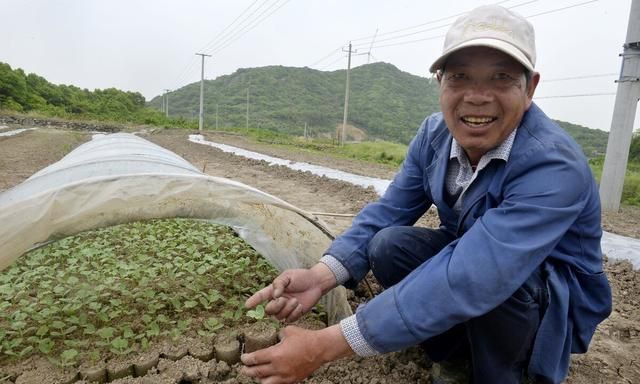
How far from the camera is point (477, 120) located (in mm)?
1388

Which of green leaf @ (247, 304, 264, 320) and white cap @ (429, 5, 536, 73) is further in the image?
green leaf @ (247, 304, 264, 320)

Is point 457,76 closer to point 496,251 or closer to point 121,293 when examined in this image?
point 496,251

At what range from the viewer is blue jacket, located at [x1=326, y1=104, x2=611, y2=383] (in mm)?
1194

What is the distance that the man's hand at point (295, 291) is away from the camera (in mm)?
1677

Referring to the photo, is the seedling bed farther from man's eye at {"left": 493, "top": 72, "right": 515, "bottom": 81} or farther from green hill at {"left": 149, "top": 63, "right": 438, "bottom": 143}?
green hill at {"left": 149, "top": 63, "right": 438, "bottom": 143}

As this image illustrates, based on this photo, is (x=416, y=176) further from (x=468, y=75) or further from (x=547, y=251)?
(x=547, y=251)

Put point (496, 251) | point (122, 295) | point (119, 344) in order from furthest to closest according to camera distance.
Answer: point (122, 295), point (119, 344), point (496, 251)

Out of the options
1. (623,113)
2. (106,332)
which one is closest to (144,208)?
(106,332)

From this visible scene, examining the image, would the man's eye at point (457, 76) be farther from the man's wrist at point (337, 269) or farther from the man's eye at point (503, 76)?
the man's wrist at point (337, 269)

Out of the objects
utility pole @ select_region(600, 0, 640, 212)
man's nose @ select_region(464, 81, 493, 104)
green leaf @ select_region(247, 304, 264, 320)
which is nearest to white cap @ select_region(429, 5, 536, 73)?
man's nose @ select_region(464, 81, 493, 104)

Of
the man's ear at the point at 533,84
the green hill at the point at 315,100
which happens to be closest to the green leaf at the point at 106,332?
the man's ear at the point at 533,84

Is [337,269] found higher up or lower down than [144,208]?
lower down

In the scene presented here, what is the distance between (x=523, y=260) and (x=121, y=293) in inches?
86.1

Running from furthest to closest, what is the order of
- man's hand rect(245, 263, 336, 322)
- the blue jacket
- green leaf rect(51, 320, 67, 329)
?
green leaf rect(51, 320, 67, 329) → man's hand rect(245, 263, 336, 322) → the blue jacket
